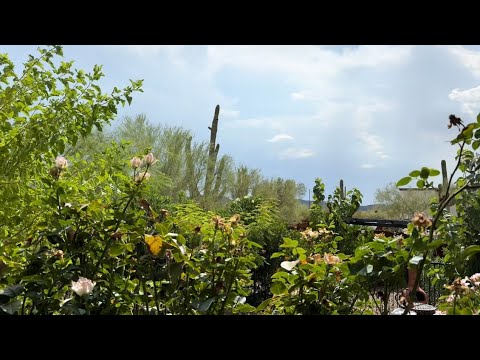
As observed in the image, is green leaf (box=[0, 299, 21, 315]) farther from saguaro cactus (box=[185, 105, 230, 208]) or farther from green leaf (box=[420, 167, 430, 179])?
saguaro cactus (box=[185, 105, 230, 208])

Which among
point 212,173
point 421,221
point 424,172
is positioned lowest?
point 421,221

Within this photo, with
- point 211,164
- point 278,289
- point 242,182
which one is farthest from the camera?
point 242,182

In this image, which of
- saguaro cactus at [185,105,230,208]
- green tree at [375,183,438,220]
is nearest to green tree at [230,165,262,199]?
saguaro cactus at [185,105,230,208]

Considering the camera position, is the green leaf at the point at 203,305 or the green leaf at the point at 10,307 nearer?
the green leaf at the point at 10,307

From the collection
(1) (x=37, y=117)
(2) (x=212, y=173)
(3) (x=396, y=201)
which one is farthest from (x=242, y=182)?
(1) (x=37, y=117)

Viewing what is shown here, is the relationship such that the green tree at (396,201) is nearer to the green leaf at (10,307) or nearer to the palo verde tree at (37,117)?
the palo verde tree at (37,117)

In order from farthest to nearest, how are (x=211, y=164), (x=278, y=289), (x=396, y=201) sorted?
(x=396, y=201), (x=211, y=164), (x=278, y=289)

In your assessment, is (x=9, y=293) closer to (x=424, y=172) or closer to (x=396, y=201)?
(x=424, y=172)

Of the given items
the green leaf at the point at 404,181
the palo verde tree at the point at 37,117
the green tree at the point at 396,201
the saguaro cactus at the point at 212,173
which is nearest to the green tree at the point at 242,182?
the saguaro cactus at the point at 212,173

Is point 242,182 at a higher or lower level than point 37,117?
higher
